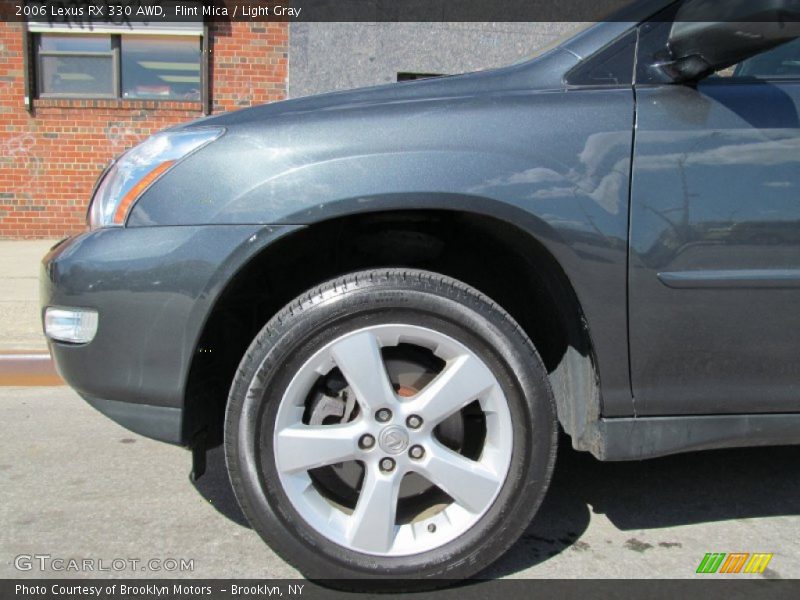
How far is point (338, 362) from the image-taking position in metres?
2.09

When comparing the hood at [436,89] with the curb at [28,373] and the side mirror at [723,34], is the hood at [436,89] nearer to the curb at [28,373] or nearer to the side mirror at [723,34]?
the side mirror at [723,34]

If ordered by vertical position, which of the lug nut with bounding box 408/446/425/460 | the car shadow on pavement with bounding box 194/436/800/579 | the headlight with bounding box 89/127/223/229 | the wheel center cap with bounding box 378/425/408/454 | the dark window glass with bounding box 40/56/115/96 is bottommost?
the car shadow on pavement with bounding box 194/436/800/579

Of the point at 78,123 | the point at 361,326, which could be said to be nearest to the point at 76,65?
the point at 78,123

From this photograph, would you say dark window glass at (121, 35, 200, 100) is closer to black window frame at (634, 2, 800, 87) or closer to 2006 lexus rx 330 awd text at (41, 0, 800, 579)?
2006 lexus rx 330 awd text at (41, 0, 800, 579)

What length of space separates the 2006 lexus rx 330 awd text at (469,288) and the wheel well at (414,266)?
0.10ft

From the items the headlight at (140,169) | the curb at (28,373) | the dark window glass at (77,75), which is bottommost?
the curb at (28,373)

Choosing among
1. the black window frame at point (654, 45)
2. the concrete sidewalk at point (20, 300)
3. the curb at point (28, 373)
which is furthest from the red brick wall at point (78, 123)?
the black window frame at point (654, 45)

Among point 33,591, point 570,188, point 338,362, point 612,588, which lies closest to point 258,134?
point 338,362

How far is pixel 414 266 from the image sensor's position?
2508mm

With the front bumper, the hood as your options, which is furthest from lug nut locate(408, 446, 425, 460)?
the hood

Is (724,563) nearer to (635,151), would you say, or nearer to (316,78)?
(635,151)

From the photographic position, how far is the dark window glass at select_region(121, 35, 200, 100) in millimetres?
8531

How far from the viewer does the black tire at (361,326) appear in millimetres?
2072

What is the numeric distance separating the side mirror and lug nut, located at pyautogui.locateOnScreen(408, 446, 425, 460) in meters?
1.31
